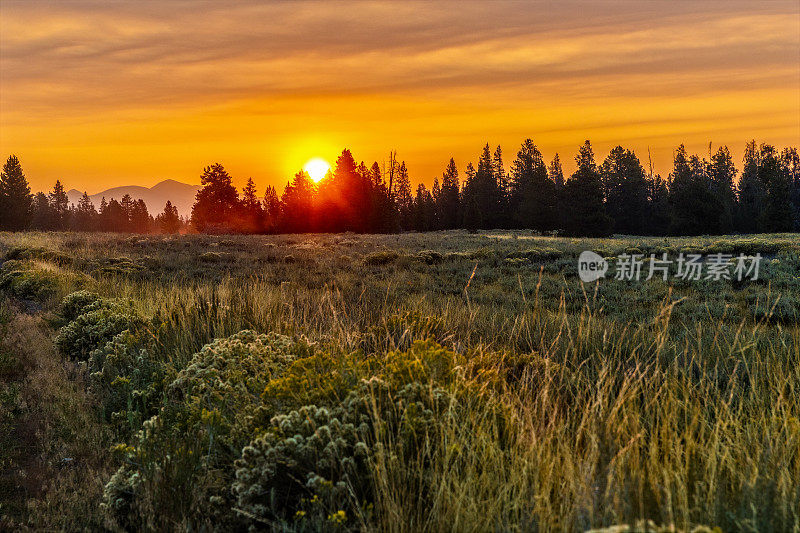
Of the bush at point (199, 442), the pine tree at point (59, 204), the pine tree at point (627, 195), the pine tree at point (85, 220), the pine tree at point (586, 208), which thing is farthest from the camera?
the pine tree at point (85, 220)

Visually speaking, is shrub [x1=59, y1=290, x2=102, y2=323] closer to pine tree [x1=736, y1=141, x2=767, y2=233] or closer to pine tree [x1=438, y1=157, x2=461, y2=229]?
pine tree [x1=736, y1=141, x2=767, y2=233]

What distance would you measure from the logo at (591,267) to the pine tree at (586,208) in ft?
103

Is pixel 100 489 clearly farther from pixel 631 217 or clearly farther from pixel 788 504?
pixel 631 217

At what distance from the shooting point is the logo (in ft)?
61.6

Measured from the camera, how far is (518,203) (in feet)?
256

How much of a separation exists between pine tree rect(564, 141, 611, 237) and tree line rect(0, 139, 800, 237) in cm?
10

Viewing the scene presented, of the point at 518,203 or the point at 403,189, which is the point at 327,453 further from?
the point at 403,189

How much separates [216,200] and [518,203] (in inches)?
1580

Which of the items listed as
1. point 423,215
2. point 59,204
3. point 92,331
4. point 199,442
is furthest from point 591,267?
point 59,204

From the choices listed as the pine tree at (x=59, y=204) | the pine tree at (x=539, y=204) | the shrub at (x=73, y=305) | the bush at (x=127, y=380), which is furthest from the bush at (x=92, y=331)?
the pine tree at (x=59, y=204)

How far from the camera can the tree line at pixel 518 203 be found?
185 feet

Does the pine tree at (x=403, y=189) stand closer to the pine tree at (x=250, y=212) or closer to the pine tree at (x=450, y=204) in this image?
the pine tree at (x=450, y=204)

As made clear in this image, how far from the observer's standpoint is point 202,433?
14.5ft

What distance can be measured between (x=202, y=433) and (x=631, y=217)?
7349cm
